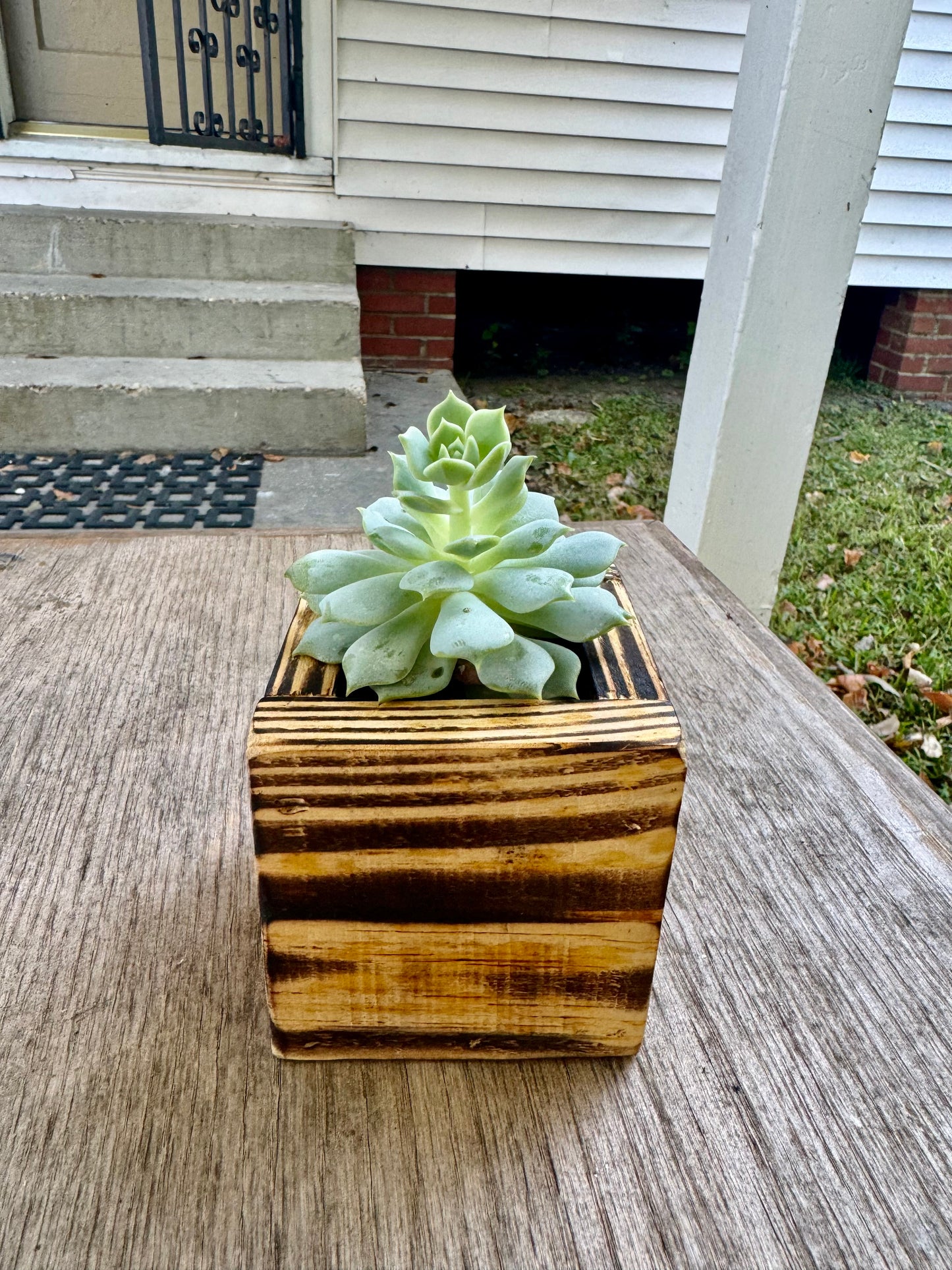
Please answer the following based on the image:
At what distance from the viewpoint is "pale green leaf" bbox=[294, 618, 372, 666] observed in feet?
1.99

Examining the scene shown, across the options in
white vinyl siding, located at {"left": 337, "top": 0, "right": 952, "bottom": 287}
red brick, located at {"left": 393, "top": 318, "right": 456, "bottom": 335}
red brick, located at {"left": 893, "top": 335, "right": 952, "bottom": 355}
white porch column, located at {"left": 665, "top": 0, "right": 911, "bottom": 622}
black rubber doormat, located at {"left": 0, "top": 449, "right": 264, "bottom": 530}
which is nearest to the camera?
white porch column, located at {"left": 665, "top": 0, "right": 911, "bottom": 622}

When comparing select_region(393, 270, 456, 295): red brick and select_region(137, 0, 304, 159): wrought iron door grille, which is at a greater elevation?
select_region(137, 0, 304, 159): wrought iron door grille

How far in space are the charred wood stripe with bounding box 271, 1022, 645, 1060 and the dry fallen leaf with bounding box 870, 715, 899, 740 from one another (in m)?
1.91

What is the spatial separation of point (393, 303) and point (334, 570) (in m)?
3.71

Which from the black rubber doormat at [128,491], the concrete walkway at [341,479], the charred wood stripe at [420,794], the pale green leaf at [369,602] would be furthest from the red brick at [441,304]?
the charred wood stripe at [420,794]

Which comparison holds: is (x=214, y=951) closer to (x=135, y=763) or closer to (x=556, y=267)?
(x=135, y=763)

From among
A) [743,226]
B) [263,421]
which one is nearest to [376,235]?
[263,421]

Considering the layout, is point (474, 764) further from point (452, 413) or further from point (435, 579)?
point (452, 413)

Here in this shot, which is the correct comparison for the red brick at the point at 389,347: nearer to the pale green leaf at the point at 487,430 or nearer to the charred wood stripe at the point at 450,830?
the pale green leaf at the point at 487,430

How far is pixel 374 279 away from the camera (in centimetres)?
397

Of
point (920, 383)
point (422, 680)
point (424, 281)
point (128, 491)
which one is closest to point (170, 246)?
point (424, 281)

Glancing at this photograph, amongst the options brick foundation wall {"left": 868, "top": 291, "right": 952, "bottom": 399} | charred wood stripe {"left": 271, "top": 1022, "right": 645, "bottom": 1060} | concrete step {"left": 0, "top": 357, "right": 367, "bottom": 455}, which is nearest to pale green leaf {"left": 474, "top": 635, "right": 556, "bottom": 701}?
charred wood stripe {"left": 271, "top": 1022, "right": 645, "bottom": 1060}

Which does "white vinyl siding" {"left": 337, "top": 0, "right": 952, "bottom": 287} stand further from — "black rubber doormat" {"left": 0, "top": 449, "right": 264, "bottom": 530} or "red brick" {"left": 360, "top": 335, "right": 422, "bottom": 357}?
"black rubber doormat" {"left": 0, "top": 449, "right": 264, "bottom": 530}

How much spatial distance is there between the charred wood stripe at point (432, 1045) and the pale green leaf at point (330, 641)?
248 millimetres
